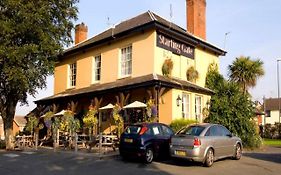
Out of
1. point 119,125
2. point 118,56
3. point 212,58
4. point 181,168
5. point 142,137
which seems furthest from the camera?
point 212,58

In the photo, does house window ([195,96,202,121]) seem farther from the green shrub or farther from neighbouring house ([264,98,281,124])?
neighbouring house ([264,98,281,124])

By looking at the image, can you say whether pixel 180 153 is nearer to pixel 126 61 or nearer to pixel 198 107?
pixel 198 107

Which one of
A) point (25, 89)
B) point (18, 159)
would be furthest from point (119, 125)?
point (25, 89)

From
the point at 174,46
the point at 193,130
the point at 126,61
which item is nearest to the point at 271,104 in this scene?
the point at 174,46

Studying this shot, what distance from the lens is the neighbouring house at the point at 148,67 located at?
20859mm

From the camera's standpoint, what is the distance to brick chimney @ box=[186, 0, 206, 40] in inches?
1065

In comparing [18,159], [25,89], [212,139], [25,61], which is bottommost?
[18,159]

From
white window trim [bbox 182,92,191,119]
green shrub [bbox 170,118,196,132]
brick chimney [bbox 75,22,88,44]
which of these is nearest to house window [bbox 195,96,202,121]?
white window trim [bbox 182,92,191,119]

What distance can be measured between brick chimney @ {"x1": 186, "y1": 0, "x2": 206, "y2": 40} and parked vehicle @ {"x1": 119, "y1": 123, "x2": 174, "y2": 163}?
44.9ft

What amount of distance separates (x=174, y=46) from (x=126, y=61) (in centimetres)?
331

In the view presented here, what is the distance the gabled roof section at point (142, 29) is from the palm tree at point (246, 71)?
394 cm

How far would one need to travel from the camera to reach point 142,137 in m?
14.3

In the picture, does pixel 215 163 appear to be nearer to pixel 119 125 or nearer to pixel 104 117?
pixel 119 125

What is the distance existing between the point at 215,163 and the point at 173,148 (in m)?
2.00
